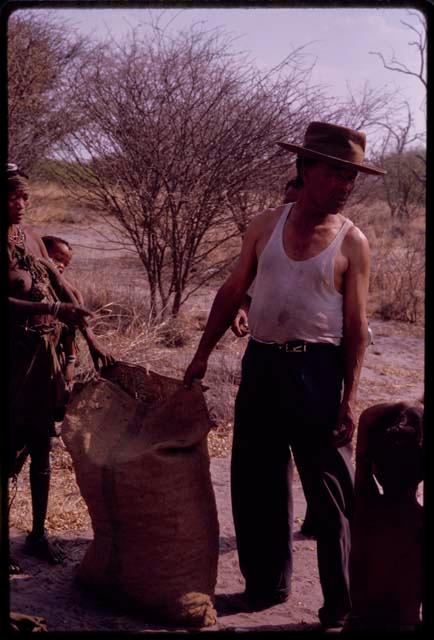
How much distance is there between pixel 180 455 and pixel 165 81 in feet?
17.1

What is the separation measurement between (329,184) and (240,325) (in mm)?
939

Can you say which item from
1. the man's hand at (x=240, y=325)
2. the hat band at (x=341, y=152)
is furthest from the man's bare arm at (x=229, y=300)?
the hat band at (x=341, y=152)

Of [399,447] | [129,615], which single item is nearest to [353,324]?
[399,447]

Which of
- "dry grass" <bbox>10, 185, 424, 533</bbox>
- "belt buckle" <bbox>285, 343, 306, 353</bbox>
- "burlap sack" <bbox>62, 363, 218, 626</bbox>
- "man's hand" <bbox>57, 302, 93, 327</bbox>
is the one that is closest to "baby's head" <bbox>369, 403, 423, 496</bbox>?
"belt buckle" <bbox>285, 343, 306, 353</bbox>

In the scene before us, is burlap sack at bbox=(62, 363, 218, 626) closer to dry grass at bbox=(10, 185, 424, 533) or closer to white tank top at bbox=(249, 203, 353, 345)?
white tank top at bbox=(249, 203, 353, 345)

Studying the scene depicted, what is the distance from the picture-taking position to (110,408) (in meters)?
3.22

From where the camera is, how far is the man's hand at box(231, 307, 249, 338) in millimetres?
A: 3598

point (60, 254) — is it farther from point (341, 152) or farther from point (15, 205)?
point (341, 152)

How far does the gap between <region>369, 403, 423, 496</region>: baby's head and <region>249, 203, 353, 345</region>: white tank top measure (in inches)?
17.2

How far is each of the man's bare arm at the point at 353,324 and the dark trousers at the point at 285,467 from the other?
6 centimetres

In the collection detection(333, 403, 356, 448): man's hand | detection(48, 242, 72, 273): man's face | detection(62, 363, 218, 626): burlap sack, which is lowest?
detection(62, 363, 218, 626): burlap sack

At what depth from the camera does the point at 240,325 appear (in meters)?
3.68

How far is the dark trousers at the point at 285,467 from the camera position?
9.82 feet

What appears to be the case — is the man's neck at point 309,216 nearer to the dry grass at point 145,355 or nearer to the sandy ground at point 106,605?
the dry grass at point 145,355
